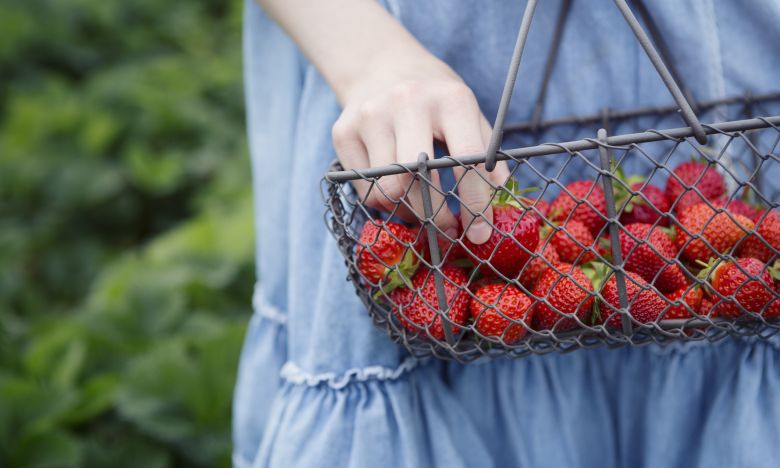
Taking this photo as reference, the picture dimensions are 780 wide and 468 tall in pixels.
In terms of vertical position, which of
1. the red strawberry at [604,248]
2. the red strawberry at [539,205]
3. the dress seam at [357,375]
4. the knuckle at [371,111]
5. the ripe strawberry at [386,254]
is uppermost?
the knuckle at [371,111]

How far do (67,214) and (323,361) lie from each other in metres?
1.95

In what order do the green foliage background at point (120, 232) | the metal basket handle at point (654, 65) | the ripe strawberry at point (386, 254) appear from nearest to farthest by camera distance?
1. the metal basket handle at point (654, 65)
2. the ripe strawberry at point (386, 254)
3. the green foliage background at point (120, 232)

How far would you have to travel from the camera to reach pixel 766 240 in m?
0.67

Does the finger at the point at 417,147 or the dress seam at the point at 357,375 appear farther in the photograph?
the dress seam at the point at 357,375

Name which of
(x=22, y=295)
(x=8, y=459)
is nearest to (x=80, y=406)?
(x=8, y=459)

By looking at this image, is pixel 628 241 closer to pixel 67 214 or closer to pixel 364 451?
pixel 364 451

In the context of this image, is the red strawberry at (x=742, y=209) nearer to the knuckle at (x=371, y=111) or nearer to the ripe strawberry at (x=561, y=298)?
the ripe strawberry at (x=561, y=298)

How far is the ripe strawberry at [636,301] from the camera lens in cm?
64

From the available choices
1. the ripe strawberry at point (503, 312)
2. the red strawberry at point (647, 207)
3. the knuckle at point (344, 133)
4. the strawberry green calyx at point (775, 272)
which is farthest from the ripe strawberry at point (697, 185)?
the knuckle at point (344, 133)

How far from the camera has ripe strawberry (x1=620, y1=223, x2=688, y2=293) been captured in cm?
67

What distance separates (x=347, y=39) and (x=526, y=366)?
379mm

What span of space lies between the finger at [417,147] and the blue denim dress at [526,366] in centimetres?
15

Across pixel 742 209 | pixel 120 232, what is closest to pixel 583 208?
pixel 742 209

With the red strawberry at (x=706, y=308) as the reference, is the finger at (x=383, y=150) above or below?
above
